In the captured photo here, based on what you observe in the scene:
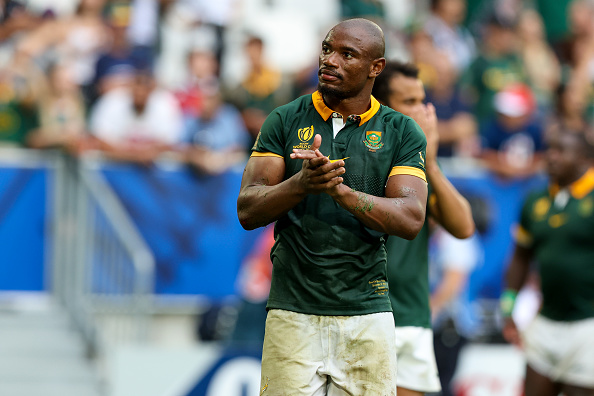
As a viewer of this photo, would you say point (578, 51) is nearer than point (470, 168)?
No

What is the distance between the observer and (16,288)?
28.7 feet

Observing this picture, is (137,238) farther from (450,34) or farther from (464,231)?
(450,34)

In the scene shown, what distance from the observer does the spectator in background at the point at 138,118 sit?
9523mm

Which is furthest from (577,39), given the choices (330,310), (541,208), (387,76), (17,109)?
(330,310)

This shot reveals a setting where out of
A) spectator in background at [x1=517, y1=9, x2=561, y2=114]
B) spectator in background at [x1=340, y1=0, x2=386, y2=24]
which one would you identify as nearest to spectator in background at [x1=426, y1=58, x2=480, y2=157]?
spectator in background at [x1=517, y1=9, x2=561, y2=114]

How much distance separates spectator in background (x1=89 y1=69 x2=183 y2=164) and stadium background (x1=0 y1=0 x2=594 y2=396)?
0.55 feet

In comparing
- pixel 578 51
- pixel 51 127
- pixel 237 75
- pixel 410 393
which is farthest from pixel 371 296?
pixel 578 51

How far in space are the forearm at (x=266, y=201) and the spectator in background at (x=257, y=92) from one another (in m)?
6.31

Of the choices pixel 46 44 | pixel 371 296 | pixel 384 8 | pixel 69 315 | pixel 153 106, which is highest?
pixel 384 8

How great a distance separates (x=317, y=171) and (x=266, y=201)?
331 mm

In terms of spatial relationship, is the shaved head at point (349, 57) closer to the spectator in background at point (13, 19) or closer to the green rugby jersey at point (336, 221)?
the green rugby jersey at point (336, 221)

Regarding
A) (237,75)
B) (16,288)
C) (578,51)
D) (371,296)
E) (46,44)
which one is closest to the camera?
(371,296)

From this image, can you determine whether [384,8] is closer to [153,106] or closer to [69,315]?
[153,106]

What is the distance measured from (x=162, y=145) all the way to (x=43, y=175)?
1318 mm
